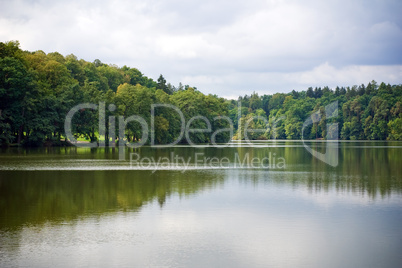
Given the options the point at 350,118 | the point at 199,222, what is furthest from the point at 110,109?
the point at 350,118

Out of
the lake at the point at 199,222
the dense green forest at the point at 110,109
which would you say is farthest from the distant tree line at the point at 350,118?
the lake at the point at 199,222

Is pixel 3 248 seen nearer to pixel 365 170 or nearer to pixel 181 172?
pixel 181 172

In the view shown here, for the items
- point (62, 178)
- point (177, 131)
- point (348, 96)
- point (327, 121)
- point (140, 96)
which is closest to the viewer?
point (62, 178)

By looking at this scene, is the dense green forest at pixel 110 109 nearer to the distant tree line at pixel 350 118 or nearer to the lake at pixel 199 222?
the distant tree line at pixel 350 118

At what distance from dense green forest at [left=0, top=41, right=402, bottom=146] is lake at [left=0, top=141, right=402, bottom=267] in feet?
137

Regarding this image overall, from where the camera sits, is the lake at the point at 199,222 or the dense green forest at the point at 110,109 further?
the dense green forest at the point at 110,109

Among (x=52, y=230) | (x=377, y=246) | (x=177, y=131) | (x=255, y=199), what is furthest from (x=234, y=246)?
(x=177, y=131)

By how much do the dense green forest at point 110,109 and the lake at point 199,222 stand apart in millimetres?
41861

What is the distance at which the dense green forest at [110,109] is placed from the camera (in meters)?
65.7

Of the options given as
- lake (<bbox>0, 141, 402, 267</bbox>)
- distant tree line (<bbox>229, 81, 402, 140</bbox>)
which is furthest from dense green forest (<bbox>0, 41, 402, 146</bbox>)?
lake (<bbox>0, 141, 402, 267</bbox>)

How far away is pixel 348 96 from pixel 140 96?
115212mm

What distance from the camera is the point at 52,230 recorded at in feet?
45.2

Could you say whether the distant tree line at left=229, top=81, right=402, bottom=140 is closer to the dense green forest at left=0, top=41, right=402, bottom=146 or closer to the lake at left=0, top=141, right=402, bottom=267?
the dense green forest at left=0, top=41, right=402, bottom=146

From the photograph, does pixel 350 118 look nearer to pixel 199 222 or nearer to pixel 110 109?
pixel 110 109
